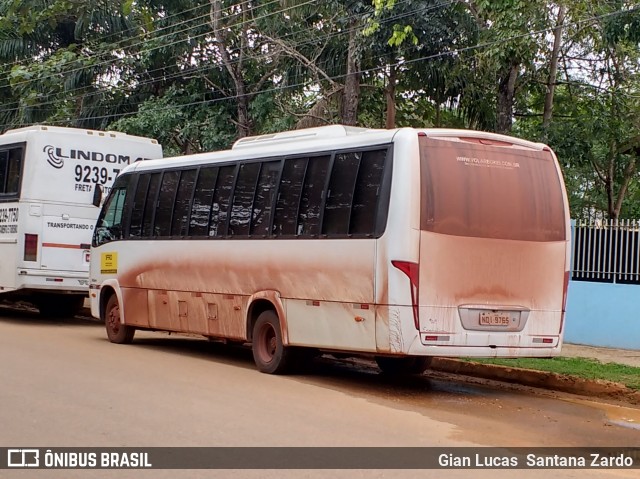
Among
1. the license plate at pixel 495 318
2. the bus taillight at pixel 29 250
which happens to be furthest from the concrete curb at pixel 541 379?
the bus taillight at pixel 29 250

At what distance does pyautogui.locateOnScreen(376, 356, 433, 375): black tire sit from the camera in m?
12.9

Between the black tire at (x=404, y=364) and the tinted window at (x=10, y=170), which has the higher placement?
the tinted window at (x=10, y=170)

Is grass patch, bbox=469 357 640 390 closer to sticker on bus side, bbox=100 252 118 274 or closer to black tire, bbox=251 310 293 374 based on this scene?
black tire, bbox=251 310 293 374

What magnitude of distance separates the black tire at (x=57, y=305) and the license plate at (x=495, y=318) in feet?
39.4

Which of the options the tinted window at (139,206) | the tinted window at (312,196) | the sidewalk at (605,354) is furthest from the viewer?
the tinted window at (139,206)

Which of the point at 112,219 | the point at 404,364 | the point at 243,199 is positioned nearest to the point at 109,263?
the point at 112,219

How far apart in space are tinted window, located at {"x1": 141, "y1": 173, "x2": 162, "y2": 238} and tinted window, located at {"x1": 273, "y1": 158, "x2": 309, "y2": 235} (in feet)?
10.2

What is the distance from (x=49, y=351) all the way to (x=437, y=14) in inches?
413

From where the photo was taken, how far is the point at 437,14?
2002cm

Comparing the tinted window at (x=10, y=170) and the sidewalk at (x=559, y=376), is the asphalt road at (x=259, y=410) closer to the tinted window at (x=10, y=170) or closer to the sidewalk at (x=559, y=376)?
the sidewalk at (x=559, y=376)

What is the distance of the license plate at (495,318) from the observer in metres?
10.9

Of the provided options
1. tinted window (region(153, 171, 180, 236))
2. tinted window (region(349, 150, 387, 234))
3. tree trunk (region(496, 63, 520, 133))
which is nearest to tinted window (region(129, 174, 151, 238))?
tinted window (region(153, 171, 180, 236))

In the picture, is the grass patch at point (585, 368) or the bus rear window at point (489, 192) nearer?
the bus rear window at point (489, 192)

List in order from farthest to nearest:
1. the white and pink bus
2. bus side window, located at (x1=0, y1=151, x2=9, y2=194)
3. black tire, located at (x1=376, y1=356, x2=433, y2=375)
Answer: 1. bus side window, located at (x1=0, y1=151, x2=9, y2=194)
2. black tire, located at (x1=376, y1=356, x2=433, y2=375)
3. the white and pink bus
